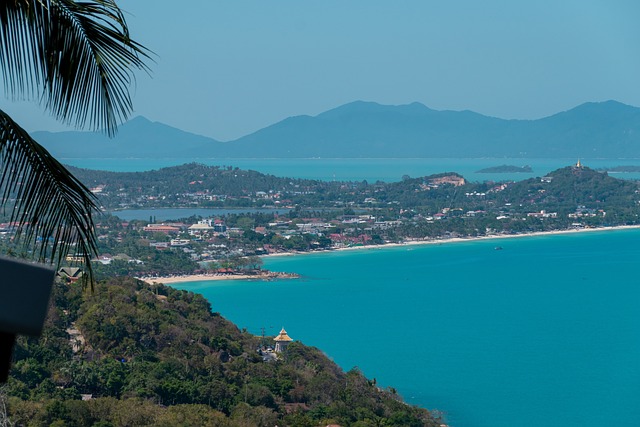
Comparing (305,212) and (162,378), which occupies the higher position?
(162,378)

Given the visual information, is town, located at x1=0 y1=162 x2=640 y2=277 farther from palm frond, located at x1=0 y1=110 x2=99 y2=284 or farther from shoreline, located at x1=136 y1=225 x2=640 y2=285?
palm frond, located at x1=0 y1=110 x2=99 y2=284

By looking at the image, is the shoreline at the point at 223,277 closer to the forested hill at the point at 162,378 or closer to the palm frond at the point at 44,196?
the forested hill at the point at 162,378

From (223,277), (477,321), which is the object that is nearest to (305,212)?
(223,277)

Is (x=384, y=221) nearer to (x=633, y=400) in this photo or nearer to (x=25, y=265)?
(x=633, y=400)

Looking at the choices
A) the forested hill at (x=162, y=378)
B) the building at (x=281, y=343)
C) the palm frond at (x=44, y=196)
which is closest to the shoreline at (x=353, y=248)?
the building at (x=281, y=343)

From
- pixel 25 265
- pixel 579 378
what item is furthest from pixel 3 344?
pixel 579 378

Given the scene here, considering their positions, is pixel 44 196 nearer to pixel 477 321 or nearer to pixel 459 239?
pixel 477 321
